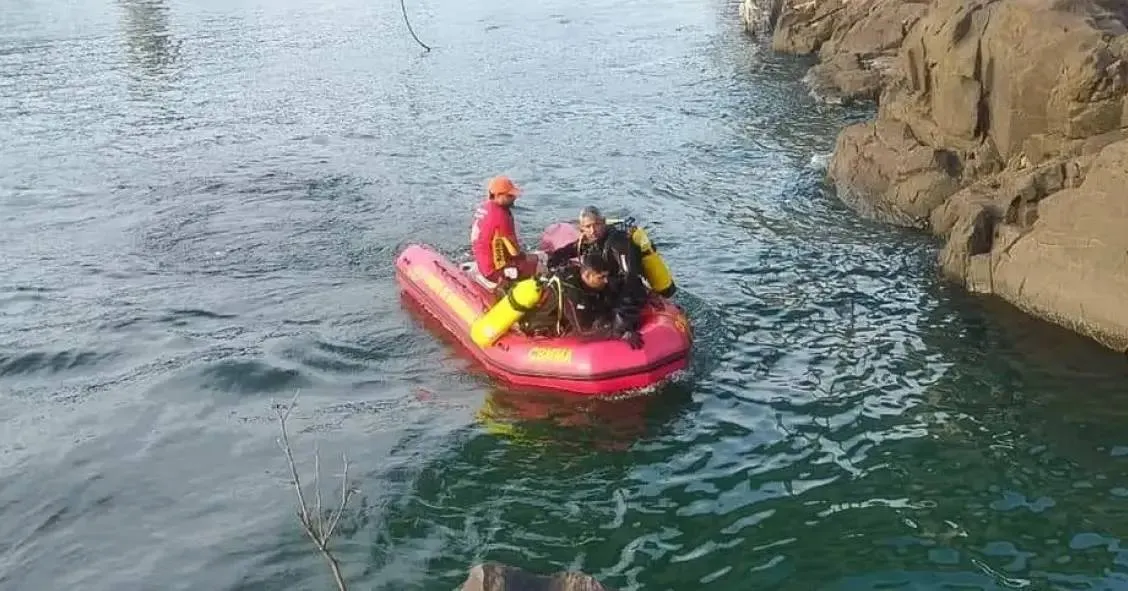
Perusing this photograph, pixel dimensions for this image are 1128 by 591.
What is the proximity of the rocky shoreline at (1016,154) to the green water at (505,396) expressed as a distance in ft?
1.88

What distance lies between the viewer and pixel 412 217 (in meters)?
18.7

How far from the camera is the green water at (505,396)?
9.30 metres

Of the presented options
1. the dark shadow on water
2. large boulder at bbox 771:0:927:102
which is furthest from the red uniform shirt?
the dark shadow on water

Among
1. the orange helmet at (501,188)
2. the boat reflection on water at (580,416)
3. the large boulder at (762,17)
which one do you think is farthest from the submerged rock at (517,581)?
the large boulder at (762,17)

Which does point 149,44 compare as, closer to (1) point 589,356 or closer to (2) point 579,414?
(1) point 589,356

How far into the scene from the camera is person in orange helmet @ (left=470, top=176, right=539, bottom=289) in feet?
41.9

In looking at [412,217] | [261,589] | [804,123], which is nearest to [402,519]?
[261,589]

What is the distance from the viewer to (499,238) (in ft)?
42.1

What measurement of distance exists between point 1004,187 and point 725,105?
38.4ft

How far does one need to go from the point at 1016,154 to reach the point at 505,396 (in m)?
8.86

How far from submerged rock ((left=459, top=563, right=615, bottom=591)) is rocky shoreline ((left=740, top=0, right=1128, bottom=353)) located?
855 centimetres

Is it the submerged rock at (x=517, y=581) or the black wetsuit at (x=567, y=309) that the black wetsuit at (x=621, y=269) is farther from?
the submerged rock at (x=517, y=581)

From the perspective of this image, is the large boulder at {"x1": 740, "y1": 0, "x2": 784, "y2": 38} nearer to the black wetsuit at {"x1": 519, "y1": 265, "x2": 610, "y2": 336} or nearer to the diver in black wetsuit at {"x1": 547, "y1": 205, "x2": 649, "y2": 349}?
the diver in black wetsuit at {"x1": 547, "y1": 205, "x2": 649, "y2": 349}

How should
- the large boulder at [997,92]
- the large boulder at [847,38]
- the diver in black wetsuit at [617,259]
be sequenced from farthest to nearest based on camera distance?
the large boulder at [847,38] < the large boulder at [997,92] < the diver in black wetsuit at [617,259]
